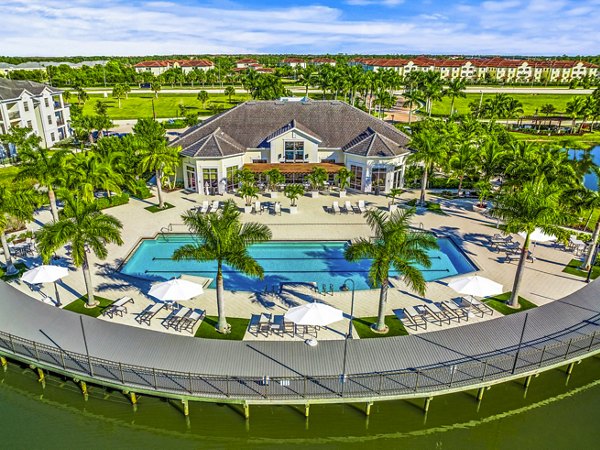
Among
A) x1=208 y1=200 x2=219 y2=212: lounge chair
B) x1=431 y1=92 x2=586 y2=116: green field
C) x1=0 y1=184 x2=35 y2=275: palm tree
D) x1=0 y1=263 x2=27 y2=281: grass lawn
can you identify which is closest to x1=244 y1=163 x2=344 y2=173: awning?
x1=208 y1=200 x2=219 y2=212: lounge chair

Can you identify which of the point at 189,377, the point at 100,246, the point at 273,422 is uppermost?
the point at 100,246

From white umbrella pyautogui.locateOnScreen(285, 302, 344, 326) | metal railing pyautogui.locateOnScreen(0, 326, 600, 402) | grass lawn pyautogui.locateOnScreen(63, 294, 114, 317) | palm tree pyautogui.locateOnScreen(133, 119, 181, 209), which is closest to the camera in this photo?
metal railing pyautogui.locateOnScreen(0, 326, 600, 402)

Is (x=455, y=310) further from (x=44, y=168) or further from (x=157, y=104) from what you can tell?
(x=157, y=104)

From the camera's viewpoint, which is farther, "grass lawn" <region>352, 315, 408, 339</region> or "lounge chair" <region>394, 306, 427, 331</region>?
"lounge chair" <region>394, 306, 427, 331</region>

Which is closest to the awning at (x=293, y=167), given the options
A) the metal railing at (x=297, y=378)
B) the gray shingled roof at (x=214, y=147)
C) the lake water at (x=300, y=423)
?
the gray shingled roof at (x=214, y=147)

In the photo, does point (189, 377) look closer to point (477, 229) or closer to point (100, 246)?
point (100, 246)

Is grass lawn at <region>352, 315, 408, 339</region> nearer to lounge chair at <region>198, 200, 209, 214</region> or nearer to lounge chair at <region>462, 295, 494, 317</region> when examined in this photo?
lounge chair at <region>462, 295, 494, 317</region>

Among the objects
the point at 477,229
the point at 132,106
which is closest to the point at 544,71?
the point at 132,106
